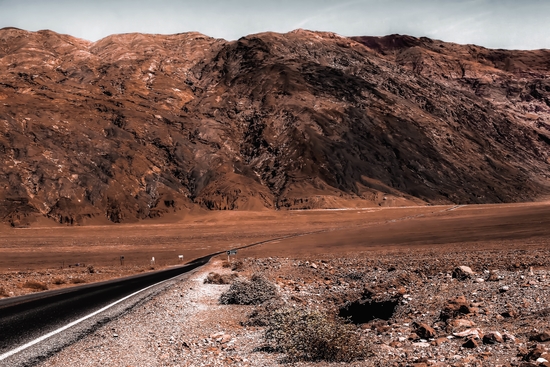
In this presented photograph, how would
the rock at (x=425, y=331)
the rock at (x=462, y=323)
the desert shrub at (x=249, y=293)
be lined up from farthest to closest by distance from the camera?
the desert shrub at (x=249, y=293) → the rock at (x=462, y=323) → the rock at (x=425, y=331)

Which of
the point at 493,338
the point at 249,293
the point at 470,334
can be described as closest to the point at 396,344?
the point at 470,334

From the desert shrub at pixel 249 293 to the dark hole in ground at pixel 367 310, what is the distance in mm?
2694

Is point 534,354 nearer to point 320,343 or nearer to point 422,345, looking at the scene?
point 422,345

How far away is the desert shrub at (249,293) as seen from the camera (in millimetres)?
15422

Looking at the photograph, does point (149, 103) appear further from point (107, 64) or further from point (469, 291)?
point (469, 291)

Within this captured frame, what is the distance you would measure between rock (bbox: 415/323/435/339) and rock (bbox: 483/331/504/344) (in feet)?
3.81

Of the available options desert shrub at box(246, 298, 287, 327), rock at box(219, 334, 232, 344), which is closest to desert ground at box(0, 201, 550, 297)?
desert shrub at box(246, 298, 287, 327)

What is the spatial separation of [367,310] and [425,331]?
4381 millimetres

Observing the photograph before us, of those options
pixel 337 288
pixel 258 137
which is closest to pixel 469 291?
pixel 337 288

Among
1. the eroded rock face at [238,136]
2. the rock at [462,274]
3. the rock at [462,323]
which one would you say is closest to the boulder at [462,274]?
the rock at [462,274]

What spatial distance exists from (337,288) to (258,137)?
Answer: 135316mm

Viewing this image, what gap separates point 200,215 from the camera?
378ft

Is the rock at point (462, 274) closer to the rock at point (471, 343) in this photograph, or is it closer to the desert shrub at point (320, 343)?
the desert shrub at point (320, 343)

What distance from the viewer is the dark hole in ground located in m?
12.6
